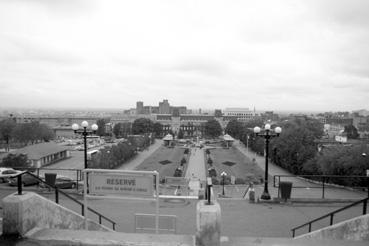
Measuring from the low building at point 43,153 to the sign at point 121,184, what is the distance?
42955 millimetres

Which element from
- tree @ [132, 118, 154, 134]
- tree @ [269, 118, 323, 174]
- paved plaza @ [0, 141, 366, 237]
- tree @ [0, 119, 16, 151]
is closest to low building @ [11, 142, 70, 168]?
tree @ [0, 119, 16, 151]

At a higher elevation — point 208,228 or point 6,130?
point 208,228

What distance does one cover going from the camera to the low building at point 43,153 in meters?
44.3

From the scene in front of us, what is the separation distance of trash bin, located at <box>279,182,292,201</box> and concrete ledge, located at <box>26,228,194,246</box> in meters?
7.69

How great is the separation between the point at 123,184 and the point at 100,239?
1075 mm

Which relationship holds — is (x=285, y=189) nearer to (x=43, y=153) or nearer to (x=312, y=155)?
(x=312, y=155)

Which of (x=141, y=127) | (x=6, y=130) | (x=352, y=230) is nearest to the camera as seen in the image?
(x=352, y=230)

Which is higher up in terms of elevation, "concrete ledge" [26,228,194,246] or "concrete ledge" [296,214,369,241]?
"concrete ledge" [26,228,194,246]

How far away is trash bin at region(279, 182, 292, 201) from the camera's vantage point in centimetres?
1126

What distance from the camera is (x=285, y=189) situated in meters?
11.4

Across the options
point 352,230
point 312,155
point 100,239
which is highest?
point 100,239

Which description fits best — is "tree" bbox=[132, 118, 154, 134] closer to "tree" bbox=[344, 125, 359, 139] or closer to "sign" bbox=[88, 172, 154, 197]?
"tree" bbox=[344, 125, 359, 139]

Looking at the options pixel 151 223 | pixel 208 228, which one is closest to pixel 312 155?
pixel 151 223

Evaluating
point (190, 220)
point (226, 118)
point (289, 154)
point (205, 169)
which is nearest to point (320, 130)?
point (289, 154)
